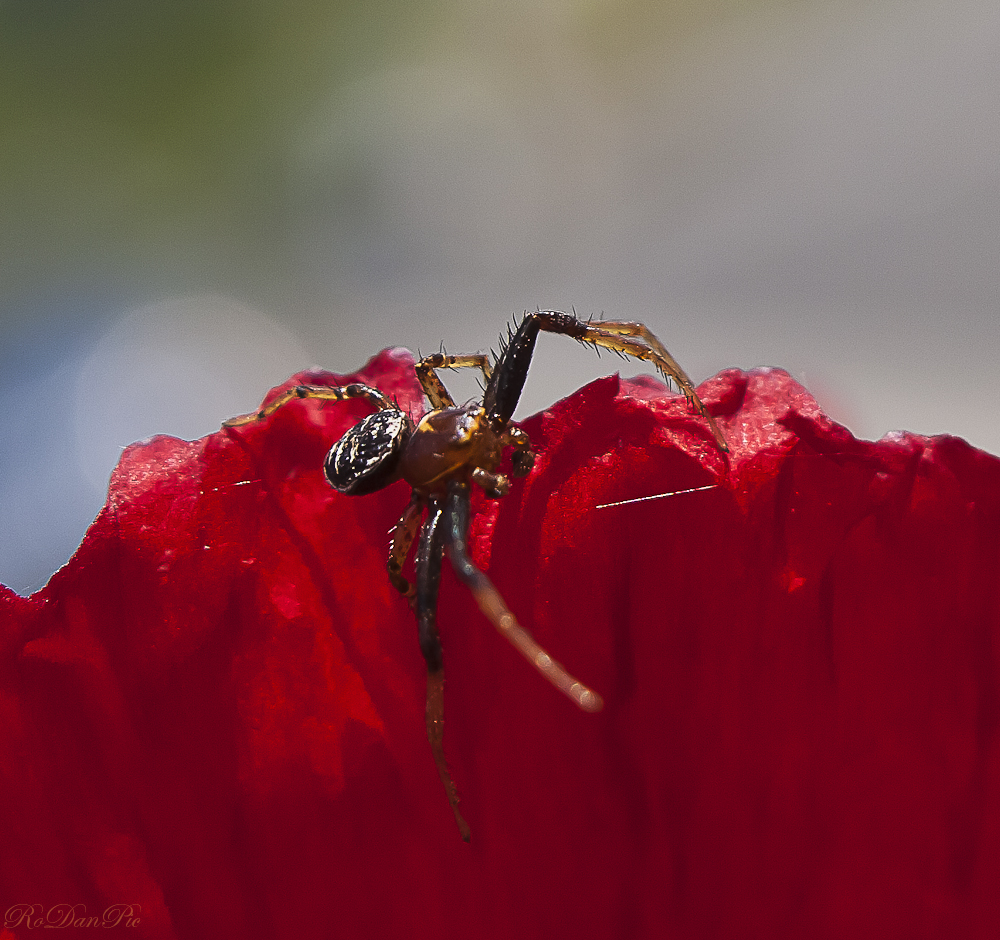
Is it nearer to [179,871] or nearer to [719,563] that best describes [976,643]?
[719,563]

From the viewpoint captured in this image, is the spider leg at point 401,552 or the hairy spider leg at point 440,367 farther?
the hairy spider leg at point 440,367

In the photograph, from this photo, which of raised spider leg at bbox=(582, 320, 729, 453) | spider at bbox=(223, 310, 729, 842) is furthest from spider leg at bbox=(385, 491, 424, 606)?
raised spider leg at bbox=(582, 320, 729, 453)

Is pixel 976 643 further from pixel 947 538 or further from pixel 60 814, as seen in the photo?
pixel 60 814

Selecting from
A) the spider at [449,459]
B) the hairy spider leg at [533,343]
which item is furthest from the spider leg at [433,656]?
the hairy spider leg at [533,343]

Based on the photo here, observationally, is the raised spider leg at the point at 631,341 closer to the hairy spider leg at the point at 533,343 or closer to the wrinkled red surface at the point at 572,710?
the hairy spider leg at the point at 533,343

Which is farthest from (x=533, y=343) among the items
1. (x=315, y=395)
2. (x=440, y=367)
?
(x=315, y=395)

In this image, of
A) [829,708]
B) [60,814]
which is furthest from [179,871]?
[829,708]
